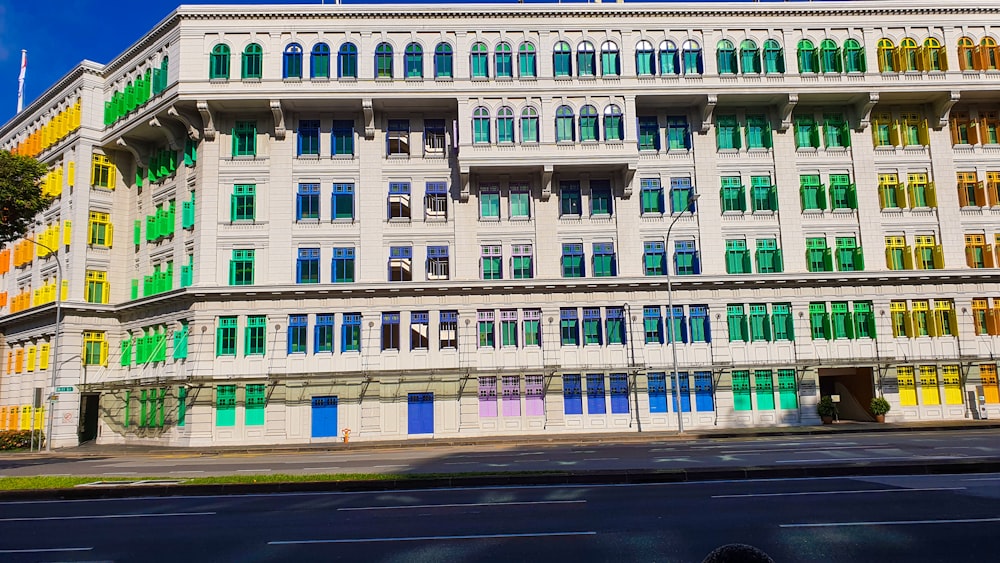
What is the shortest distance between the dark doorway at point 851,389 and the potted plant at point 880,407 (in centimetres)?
70

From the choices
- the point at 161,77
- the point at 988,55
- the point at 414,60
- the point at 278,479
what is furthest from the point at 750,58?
the point at 278,479

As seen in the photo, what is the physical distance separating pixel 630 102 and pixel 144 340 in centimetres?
2934

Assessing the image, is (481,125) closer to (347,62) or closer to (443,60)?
(443,60)

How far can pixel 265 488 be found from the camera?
54.0 ft

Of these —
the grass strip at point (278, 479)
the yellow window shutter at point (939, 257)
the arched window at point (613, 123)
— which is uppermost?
the arched window at point (613, 123)

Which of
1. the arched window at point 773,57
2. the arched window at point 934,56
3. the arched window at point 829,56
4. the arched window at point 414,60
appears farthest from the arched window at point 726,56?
the arched window at point 414,60

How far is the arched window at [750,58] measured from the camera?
126 feet

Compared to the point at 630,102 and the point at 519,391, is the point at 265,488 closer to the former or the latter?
the point at 519,391

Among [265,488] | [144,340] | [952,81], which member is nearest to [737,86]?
[952,81]

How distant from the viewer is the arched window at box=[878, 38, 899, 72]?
38281mm

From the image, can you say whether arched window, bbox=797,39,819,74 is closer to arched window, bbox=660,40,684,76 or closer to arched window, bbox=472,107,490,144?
arched window, bbox=660,40,684,76

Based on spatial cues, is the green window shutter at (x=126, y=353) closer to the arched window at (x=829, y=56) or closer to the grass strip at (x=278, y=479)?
the grass strip at (x=278, y=479)

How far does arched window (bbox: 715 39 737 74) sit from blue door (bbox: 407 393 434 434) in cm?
2331

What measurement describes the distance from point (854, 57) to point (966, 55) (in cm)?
623
